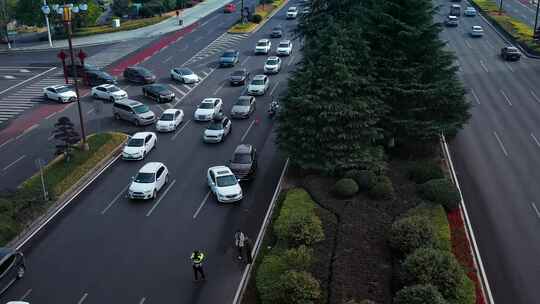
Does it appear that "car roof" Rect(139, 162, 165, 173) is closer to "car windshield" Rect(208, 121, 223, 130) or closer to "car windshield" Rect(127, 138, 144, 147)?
"car windshield" Rect(127, 138, 144, 147)

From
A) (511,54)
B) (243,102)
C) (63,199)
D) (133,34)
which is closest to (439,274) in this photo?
(63,199)

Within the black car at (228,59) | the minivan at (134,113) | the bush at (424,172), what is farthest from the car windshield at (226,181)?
the black car at (228,59)

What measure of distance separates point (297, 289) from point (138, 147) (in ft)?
70.0

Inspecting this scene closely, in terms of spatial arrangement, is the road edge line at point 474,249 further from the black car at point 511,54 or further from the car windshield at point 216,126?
the black car at point 511,54

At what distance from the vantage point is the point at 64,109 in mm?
49531

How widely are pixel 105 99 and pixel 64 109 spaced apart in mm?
3813

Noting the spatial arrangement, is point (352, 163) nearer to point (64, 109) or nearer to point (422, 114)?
point (422, 114)

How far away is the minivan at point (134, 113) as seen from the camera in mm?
44906

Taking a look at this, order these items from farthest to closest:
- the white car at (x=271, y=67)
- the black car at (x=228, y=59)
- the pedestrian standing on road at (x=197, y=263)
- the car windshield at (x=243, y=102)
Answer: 1. the black car at (x=228, y=59)
2. the white car at (x=271, y=67)
3. the car windshield at (x=243, y=102)
4. the pedestrian standing on road at (x=197, y=263)

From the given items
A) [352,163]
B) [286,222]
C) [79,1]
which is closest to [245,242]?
[286,222]

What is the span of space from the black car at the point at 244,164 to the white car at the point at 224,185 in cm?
114

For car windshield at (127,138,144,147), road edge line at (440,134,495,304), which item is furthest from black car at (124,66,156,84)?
road edge line at (440,134,495,304)

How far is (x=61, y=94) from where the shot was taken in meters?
51.1

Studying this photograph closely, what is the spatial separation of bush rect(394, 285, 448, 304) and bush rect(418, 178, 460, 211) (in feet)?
30.7
